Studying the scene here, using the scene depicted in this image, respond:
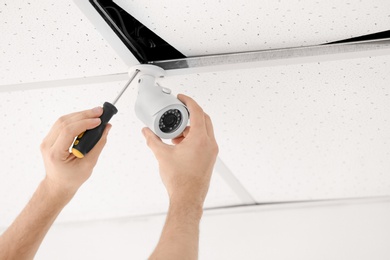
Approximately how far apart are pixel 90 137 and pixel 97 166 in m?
0.54

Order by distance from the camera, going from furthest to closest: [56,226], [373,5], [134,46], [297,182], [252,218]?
[56,226]
[252,218]
[297,182]
[134,46]
[373,5]

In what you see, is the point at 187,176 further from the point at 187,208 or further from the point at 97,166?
the point at 97,166

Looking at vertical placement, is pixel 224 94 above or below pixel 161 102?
above

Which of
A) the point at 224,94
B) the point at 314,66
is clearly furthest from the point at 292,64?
the point at 224,94

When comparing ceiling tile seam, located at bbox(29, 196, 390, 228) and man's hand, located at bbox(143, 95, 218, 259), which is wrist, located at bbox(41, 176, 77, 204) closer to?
man's hand, located at bbox(143, 95, 218, 259)

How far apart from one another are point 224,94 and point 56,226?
992 millimetres

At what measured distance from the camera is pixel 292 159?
1.54 metres

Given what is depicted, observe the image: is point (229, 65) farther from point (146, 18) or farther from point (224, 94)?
point (146, 18)

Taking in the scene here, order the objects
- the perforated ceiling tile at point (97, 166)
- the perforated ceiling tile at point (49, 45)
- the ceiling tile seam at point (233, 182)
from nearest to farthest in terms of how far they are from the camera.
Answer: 1. the perforated ceiling tile at point (49, 45)
2. the perforated ceiling tile at point (97, 166)
3. the ceiling tile seam at point (233, 182)

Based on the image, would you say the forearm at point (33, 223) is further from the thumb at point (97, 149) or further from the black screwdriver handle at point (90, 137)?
the black screwdriver handle at point (90, 137)

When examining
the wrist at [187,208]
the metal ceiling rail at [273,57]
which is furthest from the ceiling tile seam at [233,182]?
the wrist at [187,208]

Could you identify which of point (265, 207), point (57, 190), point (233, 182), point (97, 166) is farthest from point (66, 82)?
point (265, 207)

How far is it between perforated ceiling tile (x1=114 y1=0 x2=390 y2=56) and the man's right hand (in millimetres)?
145

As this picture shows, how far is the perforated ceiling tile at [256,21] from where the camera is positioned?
40.6 inches
